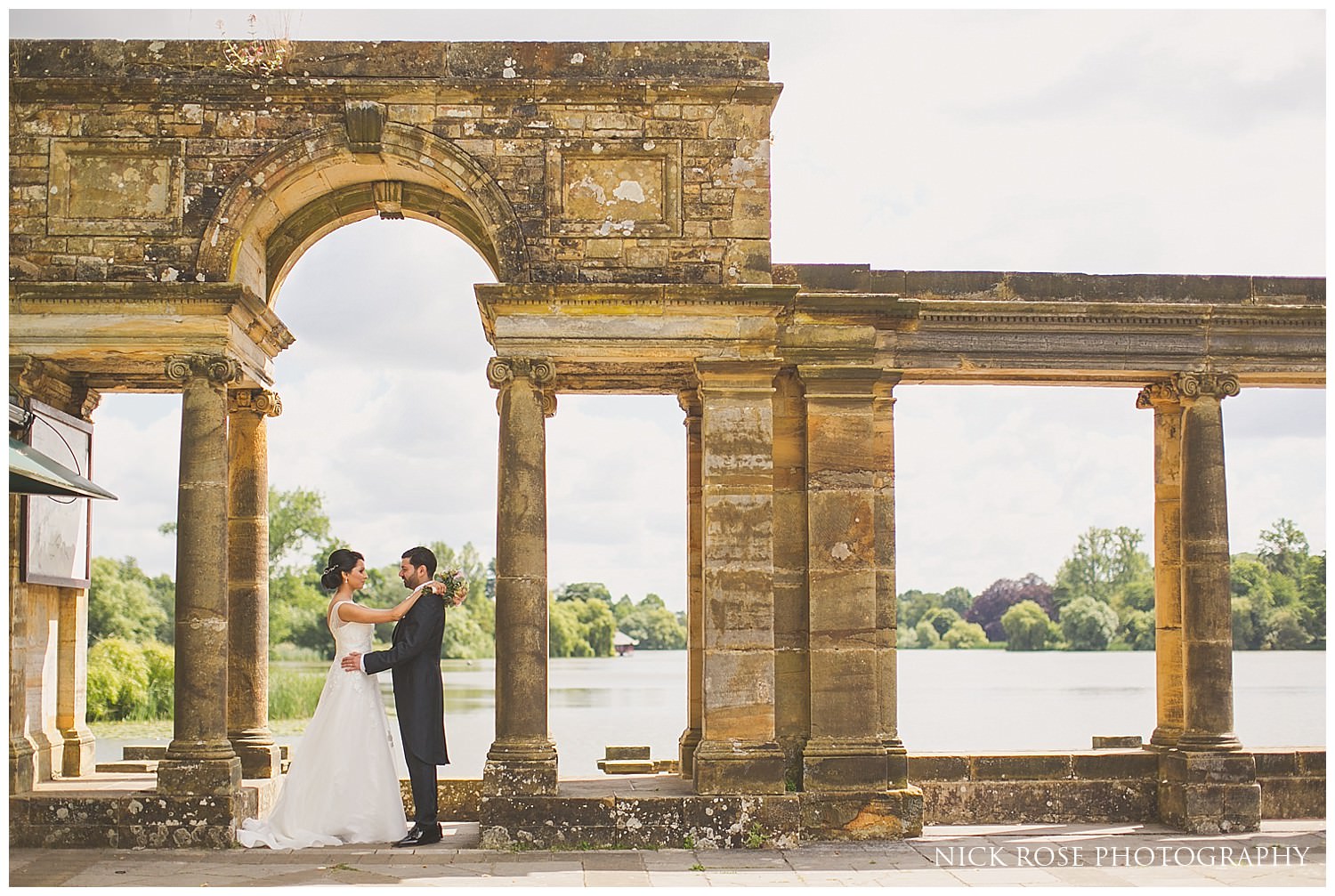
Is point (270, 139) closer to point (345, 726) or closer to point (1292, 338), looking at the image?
point (345, 726)

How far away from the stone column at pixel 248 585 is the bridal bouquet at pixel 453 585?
8.61 feet

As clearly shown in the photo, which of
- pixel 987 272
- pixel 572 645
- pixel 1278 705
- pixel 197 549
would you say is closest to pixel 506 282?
pixel 197 549

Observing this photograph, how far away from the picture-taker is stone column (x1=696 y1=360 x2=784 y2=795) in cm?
1152

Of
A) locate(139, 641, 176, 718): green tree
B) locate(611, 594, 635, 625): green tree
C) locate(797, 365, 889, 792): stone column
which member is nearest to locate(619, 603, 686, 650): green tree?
locate(611, 594, 635, 625): green tree

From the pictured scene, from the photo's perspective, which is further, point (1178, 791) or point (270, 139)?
point (1178, 791)

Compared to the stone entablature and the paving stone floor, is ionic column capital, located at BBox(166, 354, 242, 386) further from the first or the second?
the paving stone floor

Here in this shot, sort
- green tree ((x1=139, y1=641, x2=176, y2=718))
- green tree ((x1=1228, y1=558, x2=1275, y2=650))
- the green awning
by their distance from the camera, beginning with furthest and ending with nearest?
green tree ((x1=1228, y1=558, x2=1275, y2=650)) < green tree ((x1=139, y1=641, x2=176, y2=718)) < the green awning

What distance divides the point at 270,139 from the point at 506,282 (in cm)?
220

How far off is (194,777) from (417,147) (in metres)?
5.14

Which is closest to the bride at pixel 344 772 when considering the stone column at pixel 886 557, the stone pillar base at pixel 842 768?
the stone pillar base at pixel 842 768

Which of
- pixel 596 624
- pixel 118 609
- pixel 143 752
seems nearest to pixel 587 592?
pixel 596 624

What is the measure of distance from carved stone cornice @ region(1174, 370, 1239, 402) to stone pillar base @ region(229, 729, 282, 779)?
8524 millimetres

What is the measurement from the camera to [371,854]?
1075 centimetres

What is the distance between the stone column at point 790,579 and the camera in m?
12.0
